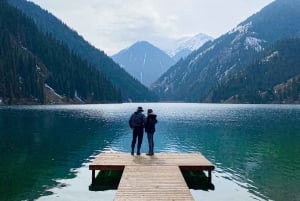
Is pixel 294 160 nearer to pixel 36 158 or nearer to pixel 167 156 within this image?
pixel 167 156

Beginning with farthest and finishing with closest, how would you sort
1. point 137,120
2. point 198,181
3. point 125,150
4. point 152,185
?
point 125,150
point 137,120
point 198,181
point 152,185

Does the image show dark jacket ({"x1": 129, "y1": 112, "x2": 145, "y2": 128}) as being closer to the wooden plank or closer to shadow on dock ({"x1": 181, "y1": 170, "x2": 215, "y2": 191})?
the wooden plank

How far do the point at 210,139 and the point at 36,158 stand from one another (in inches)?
1171

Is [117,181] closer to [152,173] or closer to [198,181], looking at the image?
[152,173]

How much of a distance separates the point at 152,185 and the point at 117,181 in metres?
7.86

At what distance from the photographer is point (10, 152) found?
1574 inches

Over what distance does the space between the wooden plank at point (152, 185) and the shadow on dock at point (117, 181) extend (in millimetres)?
2201

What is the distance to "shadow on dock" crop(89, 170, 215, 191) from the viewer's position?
87.1ft

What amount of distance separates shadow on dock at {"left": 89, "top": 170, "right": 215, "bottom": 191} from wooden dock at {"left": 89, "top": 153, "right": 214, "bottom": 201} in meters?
0.86

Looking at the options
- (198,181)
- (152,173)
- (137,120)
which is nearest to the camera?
(152,173)

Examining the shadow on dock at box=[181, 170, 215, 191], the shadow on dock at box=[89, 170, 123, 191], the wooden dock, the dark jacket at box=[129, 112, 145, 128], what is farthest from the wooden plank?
the dark jacket at box=[129, 112, 145, 128]

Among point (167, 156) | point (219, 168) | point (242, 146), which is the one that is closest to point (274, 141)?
point (242, 146)

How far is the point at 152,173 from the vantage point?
2436 cm

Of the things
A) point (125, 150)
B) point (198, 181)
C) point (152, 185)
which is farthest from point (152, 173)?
point (125, 150)
